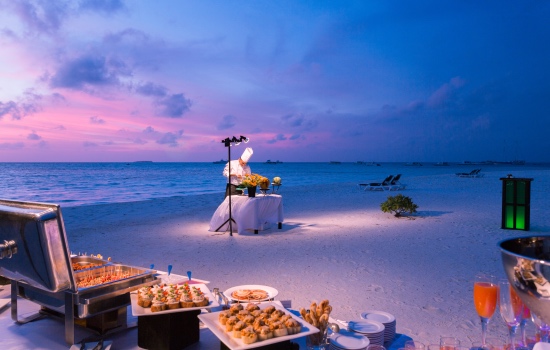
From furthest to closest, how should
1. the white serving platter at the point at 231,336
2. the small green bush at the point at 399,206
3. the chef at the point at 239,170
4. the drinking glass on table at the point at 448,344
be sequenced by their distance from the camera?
the small green bush at the point at 399,206, the chef at the point at 239,170, the drinking glass on table at the point at 448,344, the white serving platter at the point at 231,336

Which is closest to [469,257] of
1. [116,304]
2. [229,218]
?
[229,218]

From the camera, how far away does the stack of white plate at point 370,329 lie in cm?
171

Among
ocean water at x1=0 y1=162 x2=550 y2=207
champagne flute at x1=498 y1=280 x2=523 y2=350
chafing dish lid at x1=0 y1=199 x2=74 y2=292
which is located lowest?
ocean water at x1=0 y1=162 x2=550 y2=207

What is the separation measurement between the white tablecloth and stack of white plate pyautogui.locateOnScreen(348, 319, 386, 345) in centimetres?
709

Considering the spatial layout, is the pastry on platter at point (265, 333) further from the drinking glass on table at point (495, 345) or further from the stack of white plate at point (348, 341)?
the drinking glass on table at point (495, 345)

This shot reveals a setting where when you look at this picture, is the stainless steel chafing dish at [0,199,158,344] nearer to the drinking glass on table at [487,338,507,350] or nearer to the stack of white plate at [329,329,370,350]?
the stack of white plate at [329,329,370,350]

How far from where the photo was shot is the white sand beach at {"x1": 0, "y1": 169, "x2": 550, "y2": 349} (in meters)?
4.24

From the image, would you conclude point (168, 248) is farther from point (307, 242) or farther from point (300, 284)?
→ point (300, 284)

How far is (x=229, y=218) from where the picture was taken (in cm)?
899

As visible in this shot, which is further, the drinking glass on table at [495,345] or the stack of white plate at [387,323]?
the stack of white plate at [387,323]

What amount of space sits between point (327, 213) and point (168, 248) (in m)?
6.05

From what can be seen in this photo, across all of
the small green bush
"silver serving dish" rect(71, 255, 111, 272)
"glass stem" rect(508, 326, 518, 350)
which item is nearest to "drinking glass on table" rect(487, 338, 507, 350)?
"glass stem" rect(508, 326, 518, 350)

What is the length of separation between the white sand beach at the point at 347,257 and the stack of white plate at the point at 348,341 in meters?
0.84

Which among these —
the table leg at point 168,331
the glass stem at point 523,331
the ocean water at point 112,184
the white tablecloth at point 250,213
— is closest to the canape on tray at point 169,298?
the table leg at point 168,331
